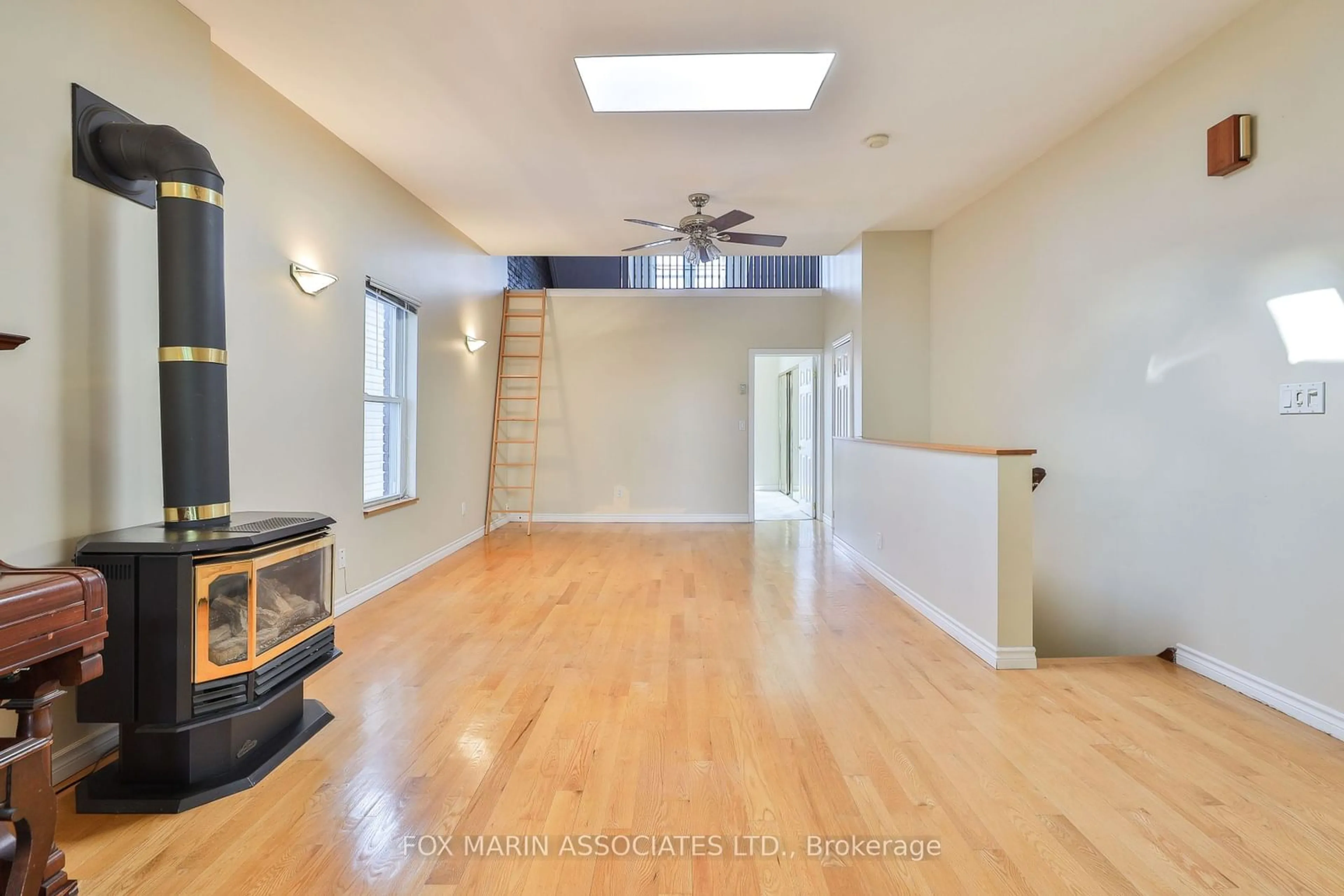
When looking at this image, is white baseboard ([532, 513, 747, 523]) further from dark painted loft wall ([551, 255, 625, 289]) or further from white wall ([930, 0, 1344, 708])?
white wall ([930, 0, 1344, 708])

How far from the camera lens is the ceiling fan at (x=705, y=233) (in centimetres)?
417

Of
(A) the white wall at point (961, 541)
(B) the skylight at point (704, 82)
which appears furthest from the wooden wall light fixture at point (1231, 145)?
(B) the skylight at point (704, 82)

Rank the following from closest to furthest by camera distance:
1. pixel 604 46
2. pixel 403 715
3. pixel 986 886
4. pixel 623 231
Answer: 1. pixel 986 886
2. pixel 403 715
3. pixel 604 46
4. pixel 623 231

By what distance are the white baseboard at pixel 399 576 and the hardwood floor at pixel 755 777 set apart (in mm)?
388

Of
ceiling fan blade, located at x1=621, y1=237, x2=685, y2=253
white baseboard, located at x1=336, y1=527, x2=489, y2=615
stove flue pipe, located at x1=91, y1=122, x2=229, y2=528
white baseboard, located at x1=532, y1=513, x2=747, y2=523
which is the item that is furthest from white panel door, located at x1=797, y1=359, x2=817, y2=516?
stove flue pipe, located at x1=91, y1=122, x2=229, y2=528

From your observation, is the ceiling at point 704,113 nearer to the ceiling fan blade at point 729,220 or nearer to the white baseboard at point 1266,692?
the ceiling fan blade at point 729,220

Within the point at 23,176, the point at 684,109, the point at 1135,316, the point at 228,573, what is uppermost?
the point at 684,109

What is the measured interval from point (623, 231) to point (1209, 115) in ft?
12.5

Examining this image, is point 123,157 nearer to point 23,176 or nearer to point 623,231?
point 23,176

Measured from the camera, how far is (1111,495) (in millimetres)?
3248

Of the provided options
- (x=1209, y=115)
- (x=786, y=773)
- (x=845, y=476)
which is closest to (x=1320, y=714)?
(x=786, y=773)

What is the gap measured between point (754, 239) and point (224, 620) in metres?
3.86

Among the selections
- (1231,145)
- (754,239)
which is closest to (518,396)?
(754,239)

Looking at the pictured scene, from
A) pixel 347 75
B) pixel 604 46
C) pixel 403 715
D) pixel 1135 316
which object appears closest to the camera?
pixel 403 715
